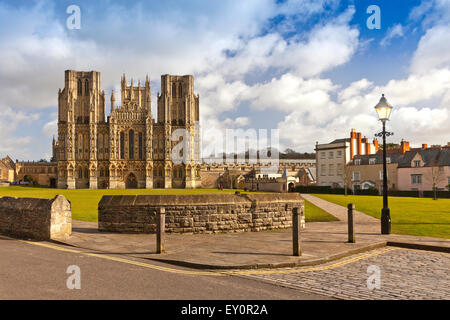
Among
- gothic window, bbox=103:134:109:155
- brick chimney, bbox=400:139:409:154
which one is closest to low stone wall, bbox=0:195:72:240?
brick chimney, bbox=400:139:409:154

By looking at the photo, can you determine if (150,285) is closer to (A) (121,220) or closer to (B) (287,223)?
(A) (121,220)

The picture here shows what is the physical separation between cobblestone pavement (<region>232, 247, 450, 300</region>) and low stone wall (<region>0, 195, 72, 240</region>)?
23.4 feet

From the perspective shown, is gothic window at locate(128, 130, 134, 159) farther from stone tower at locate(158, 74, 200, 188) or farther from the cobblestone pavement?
the cobblestone pavement

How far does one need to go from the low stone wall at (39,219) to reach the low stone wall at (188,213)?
139 centimetres

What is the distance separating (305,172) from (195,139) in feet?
102

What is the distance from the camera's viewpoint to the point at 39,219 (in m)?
11.7

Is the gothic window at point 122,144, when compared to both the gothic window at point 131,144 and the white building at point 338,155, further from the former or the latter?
the white building at point 338,155

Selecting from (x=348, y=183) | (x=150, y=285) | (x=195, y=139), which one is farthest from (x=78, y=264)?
(x=195, y=139)

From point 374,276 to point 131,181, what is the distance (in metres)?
90.3

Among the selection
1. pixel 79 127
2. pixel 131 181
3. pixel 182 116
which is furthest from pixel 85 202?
pixel 182 116

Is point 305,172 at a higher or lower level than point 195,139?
lower

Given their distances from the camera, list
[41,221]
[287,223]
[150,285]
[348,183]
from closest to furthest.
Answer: [150,285] < [41,221] < [287,223] < [348,183]

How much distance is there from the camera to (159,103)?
9588cm
